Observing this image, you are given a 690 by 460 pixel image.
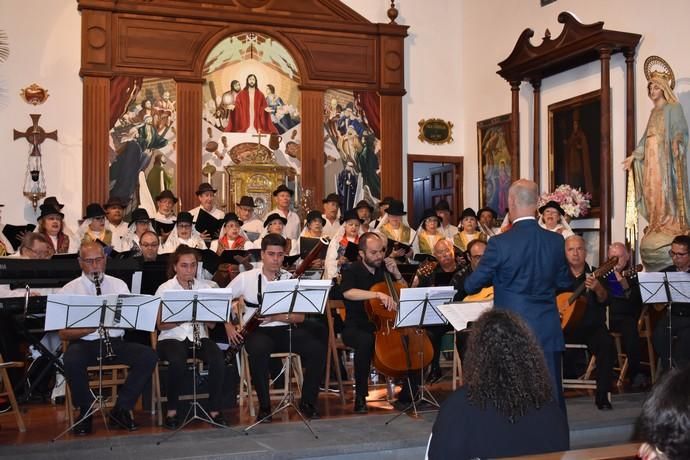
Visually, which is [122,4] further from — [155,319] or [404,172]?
[155,319]

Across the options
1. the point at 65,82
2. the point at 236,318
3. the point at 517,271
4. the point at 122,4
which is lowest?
the point at 236,318

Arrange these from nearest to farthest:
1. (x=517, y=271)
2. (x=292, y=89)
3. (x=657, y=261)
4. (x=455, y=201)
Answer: (x=517, y=271)
(x=657, y=261)
(x=292, y=89)
(x=455, y=201)

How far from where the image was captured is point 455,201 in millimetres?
15344

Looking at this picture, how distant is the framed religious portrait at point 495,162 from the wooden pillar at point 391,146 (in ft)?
4.53

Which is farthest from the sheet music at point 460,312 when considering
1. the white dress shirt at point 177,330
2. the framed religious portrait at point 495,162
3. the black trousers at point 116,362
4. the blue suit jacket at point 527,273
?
the framed religious portrait at point 495,162

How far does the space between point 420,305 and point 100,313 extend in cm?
238

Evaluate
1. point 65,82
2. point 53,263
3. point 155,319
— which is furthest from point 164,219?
point 155,319

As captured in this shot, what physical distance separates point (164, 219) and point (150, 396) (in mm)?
4368

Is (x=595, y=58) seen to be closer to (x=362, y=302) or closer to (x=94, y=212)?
(x=362, y=302)

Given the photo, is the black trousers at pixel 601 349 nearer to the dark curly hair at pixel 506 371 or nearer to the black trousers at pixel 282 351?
the black trousers at pixel 282 351

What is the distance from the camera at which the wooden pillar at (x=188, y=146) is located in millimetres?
13281

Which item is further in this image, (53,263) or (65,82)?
(65,82)

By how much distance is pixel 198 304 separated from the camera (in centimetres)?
635

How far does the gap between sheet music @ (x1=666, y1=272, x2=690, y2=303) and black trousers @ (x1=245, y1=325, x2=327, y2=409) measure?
3.12 m
